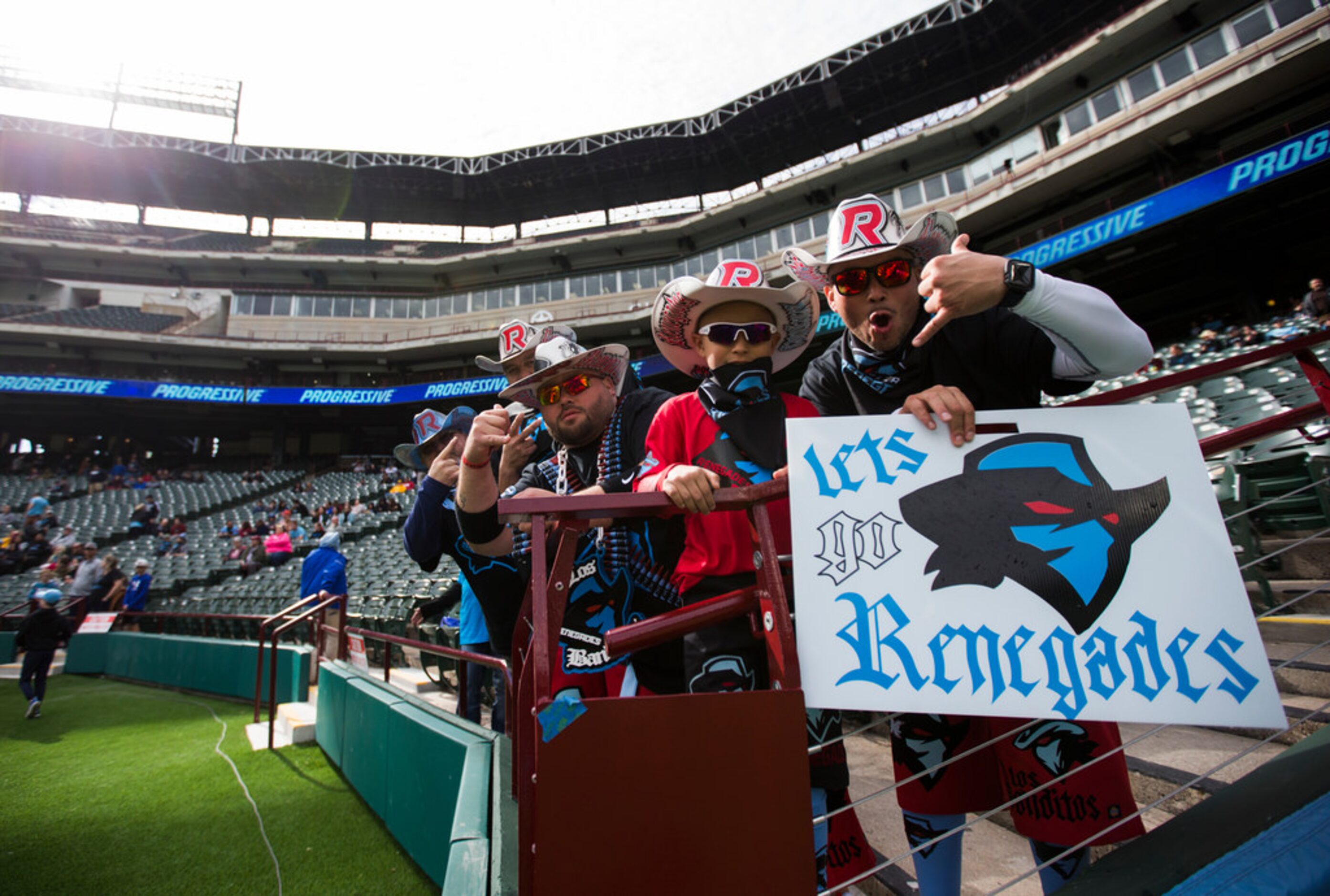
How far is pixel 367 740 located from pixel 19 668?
11921 mm

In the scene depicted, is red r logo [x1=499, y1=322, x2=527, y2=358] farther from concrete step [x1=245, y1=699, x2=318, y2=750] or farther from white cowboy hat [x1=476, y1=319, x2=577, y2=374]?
concrete step [x1=245, y1=699, x2=318, y2=750]

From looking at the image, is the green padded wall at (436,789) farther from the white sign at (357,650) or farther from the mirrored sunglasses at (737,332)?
the white sign at (357,650)

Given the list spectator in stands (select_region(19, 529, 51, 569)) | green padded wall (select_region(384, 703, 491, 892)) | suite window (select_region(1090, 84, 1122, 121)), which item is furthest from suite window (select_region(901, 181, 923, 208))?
spectator in stands (select_region(19, 529, 51, 569))

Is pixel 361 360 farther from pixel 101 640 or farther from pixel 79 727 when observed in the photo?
pixel 79 727

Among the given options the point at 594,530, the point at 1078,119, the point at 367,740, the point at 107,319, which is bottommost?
the point at 367,740

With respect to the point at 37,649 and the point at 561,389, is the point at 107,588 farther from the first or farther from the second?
the point at 561,389

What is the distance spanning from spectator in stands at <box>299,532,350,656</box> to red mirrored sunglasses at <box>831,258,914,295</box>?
6.25m

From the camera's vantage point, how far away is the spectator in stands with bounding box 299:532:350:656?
253 inches

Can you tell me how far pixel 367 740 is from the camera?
370cm

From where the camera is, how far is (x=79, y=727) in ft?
21.5

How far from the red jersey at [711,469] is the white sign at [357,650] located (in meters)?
4.10

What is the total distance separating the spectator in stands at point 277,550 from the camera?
14141mm

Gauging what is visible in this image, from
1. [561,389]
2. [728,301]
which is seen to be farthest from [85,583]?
[728,301]

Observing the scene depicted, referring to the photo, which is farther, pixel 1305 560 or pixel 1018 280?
pixel 1305 560
